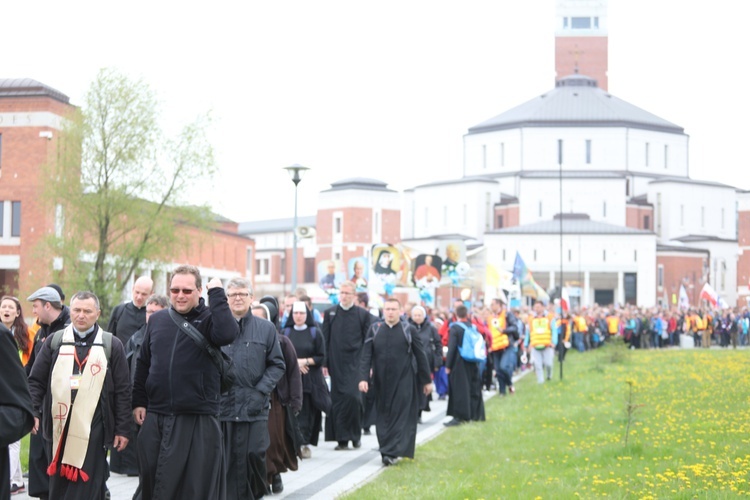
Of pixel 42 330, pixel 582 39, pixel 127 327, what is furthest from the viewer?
pixel 582 39

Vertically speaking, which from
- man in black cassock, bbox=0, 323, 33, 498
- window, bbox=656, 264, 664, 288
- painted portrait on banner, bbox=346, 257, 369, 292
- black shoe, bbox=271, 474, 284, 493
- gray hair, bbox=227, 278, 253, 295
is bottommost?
black shoe, bbox=271, 474, 284, 493

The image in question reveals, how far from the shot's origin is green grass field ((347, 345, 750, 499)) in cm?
1149

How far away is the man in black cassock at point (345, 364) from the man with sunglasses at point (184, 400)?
7.84 meters

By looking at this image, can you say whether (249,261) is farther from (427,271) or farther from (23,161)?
(427,271)

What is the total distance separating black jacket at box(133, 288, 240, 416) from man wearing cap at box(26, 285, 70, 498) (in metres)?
1.70

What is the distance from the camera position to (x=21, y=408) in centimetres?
602

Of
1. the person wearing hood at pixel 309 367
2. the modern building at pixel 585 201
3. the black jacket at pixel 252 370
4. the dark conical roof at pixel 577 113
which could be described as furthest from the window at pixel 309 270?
the black jacket at pixel 252 370

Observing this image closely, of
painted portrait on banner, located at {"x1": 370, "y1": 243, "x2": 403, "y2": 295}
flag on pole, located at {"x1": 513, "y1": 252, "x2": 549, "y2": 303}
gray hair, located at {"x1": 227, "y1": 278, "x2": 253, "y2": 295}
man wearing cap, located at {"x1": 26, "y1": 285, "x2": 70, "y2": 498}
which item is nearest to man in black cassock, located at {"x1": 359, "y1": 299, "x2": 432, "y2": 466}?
gray hair, located at {"x1": 227, "y1": 278, "x2": 253, "y2": 295}

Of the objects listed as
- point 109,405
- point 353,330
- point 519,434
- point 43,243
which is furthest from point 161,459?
point 43,243

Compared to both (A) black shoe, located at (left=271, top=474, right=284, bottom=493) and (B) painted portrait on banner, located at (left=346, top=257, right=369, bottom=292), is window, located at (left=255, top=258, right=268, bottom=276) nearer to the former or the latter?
(B) painted portrait on banner, located at (left=346, top=257, right=369, bottom=292)

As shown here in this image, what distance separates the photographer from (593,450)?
14.8m

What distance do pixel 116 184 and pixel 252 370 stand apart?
30844 millimetres

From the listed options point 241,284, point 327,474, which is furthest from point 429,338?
point 241,284

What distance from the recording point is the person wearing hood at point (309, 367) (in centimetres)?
1494
